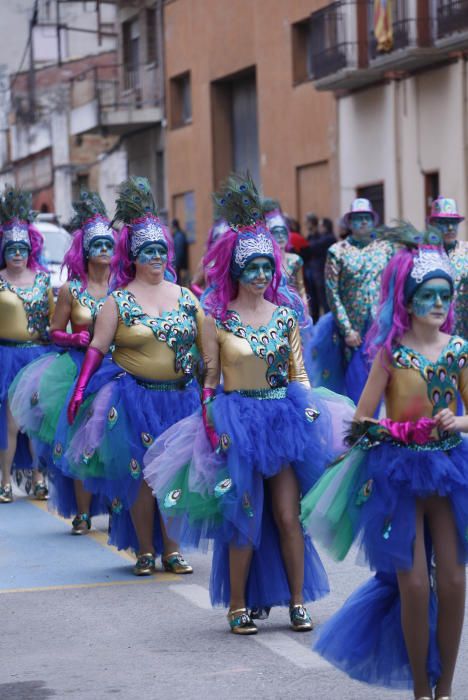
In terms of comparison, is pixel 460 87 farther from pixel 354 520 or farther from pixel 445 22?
pixel 354 520

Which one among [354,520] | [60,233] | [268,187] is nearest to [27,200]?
[354,520]

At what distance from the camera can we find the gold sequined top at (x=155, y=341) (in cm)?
878

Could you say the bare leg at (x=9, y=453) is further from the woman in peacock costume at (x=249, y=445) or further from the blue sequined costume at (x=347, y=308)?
the woman in peacock costume at (x=249, y=445)

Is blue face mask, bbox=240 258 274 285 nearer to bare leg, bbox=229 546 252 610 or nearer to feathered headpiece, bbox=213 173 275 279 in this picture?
feathered headpiece, bbox=213 173 275 279

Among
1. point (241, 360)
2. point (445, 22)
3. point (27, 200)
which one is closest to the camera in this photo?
point (241, 360)

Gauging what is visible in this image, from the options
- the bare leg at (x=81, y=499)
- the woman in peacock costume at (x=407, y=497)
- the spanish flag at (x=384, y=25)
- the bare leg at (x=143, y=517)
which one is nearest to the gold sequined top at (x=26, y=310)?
the bare leg at (x=81, y=499)

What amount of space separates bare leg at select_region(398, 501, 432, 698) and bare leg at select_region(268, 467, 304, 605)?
176 cm

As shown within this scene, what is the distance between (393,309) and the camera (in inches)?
234

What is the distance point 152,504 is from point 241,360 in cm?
176

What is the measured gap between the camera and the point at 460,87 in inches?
965

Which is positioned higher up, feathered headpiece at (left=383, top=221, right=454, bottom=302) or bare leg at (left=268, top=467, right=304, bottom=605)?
feathered headpiece at (left=383, top=221, right=454, bottom=302)

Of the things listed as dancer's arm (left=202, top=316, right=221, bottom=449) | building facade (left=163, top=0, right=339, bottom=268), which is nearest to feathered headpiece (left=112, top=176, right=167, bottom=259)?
dancer's arm (left=202, top=316, right=221, bottom=449)

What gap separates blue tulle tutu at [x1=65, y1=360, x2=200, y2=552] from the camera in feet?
28.9

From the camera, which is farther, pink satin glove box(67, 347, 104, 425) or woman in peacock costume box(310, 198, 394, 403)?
woman in peacock costume box(310, 198, 394, 403)
